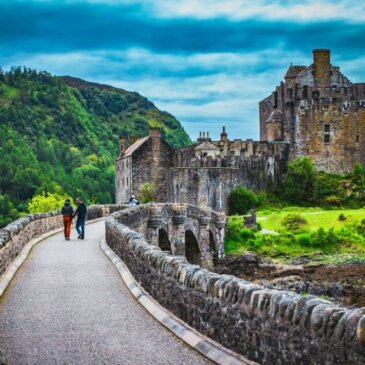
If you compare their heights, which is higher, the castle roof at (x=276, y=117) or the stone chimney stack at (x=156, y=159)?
the castle roof at (x=276, y=117)

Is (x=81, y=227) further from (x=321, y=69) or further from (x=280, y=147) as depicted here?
(x=321, y=69)

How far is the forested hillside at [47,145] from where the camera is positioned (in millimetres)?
125812

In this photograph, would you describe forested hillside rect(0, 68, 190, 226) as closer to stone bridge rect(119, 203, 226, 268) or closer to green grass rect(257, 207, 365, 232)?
green grass rect(257, 207, 365, 232)

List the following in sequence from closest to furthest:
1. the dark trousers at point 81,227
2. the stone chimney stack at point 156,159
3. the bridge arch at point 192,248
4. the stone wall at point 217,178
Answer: the dark trousers at point 81,227 → the bridge arch at point 192,248 → the stone wall at point 217,178 → the stone chimney stack at point 156,159

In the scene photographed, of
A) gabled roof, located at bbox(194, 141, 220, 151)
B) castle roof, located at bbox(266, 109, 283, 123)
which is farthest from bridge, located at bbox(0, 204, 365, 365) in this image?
castle roof, located at bbox(266, 109, 283, 123)

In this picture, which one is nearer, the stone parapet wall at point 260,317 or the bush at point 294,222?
the stone parapet wall at point 260,317

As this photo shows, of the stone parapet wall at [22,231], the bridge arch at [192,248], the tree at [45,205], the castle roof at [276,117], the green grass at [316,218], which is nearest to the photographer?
the stone parapet wall at [22,231]

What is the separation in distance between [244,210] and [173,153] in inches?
470

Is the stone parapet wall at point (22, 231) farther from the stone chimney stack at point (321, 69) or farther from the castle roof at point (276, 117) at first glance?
the stone chimney stack at point (321, 69)

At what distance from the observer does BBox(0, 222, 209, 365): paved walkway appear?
1062 centimetres

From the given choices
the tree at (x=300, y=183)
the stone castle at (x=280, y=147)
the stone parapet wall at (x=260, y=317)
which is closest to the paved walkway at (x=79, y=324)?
the stone parapet wall at (x=260, y=317)

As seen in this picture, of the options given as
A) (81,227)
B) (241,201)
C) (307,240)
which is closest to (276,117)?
(241,201)

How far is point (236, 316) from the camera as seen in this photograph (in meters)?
9.99

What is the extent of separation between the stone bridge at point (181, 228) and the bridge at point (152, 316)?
8.60 m
